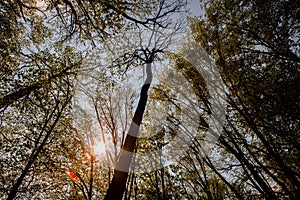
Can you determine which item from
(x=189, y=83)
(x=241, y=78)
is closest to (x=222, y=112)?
(x=241, y=78)

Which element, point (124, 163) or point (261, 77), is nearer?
point (124, 163)

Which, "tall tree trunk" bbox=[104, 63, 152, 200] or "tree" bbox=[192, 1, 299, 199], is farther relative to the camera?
"tree" bbox=[192, 1, 299, 199]

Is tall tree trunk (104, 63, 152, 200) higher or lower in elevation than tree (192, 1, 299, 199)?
lower

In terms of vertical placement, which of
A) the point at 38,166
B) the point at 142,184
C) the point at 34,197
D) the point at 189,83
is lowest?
the point at 34,197

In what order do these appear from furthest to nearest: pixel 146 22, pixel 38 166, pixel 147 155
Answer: pixel 147 155 → pixel 38 166 → pixel 146 22

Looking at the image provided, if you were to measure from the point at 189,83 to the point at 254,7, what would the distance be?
14.2 ft

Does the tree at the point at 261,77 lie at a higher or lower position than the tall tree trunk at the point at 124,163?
higher

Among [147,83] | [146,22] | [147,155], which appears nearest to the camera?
[146,22]

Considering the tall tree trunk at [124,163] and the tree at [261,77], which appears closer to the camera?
the tall tree trunk at [124,163]

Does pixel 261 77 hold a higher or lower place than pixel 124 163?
higher

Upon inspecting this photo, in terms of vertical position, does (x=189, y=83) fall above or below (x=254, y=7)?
below

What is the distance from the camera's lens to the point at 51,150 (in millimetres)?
10383

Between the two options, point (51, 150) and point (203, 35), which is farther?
point (51, 150)

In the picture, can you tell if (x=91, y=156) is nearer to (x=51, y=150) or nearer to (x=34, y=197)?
(x=51, y=150)
